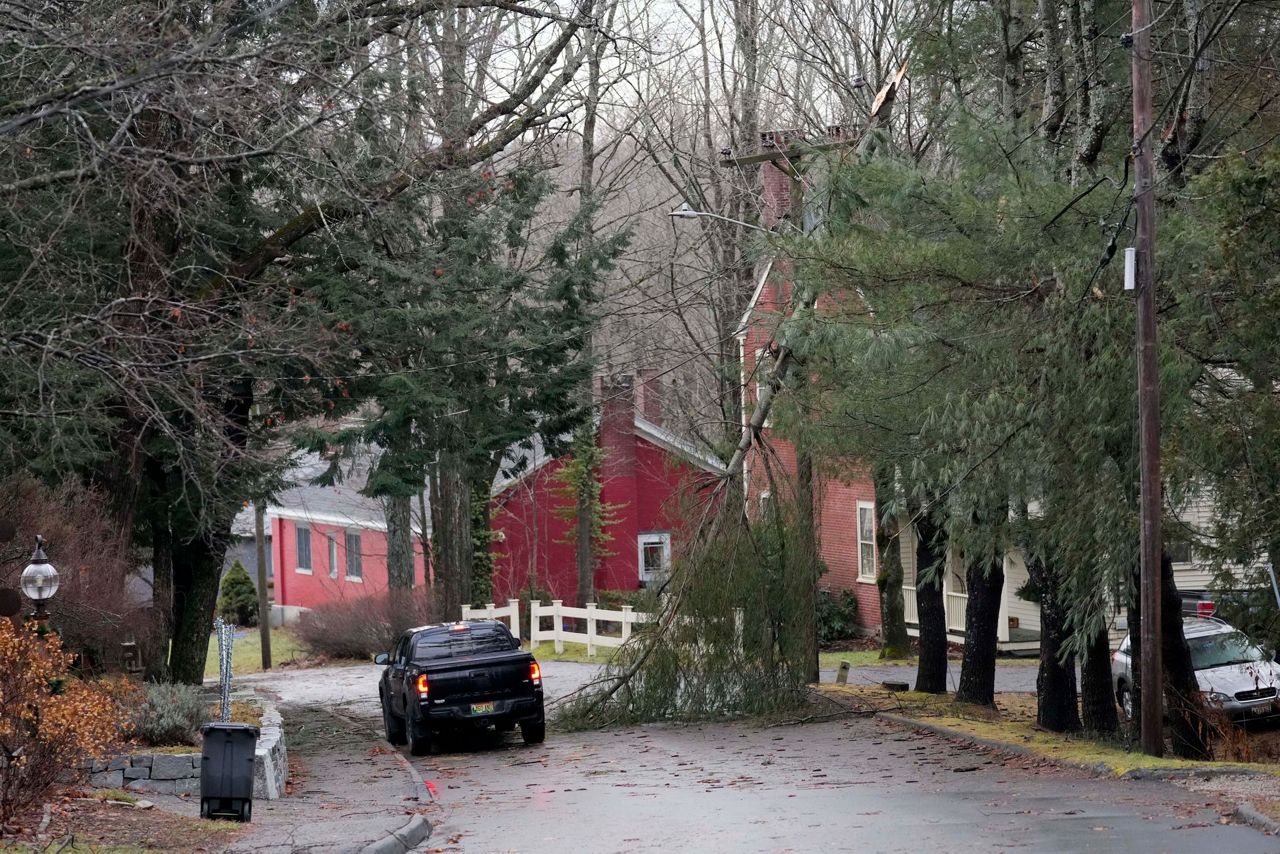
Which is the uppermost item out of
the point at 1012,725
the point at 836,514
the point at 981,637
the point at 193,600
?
the point at 836,514

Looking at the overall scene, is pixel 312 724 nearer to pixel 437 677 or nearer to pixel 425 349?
pixel 437 677

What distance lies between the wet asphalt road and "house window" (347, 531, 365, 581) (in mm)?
28401

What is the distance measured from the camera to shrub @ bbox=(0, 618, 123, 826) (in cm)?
1054

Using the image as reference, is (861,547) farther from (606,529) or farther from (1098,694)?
(1098,694)

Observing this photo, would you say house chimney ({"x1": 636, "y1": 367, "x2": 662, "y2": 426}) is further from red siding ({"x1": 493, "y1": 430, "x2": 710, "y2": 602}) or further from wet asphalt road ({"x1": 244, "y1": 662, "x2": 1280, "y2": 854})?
wet asphalt road ({"x1": 244, "y1": 662, "x2": 1280, "y2": 854})

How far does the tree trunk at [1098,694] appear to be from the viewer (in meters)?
19.0

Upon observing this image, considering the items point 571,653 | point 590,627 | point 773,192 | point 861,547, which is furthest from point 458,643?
point 861,547

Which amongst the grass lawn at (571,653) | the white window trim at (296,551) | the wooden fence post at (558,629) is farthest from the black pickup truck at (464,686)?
the white window trim at (296,551)

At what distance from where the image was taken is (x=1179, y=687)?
16.7m

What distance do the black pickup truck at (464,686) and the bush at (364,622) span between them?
14893 mm

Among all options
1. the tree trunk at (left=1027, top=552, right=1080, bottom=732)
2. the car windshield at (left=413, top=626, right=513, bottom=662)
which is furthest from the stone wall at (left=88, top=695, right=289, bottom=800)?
the tree trunk at (left=1027, top=552, right=1080, bottom=732)

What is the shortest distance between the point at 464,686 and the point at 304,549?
34.6m

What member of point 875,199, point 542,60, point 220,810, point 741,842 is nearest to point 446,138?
point 542,60

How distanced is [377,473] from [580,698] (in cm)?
465
